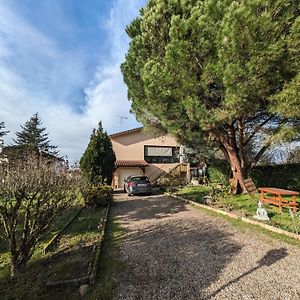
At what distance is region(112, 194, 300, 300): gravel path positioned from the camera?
12.9 feet

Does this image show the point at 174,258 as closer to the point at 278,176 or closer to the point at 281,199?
the point at 281,199

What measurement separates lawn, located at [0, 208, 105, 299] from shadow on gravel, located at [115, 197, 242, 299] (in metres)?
0.95

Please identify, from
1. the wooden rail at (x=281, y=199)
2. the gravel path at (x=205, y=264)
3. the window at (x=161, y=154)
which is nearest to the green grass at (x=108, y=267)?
the gravel path at (x=205, y=264)

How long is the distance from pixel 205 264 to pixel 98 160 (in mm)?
14446

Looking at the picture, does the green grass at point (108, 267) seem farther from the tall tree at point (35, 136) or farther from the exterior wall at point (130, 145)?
the tall tree at point (35, 136)

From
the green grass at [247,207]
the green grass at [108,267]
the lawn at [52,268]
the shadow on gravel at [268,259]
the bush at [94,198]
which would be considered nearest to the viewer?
the green grass at [108,267]

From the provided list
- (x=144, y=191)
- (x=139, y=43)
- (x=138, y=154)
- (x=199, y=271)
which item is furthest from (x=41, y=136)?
(x=199, y=271)

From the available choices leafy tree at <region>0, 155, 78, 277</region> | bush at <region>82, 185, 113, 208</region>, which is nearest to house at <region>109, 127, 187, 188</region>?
bush at <region>82, 185, 113, 208</region>

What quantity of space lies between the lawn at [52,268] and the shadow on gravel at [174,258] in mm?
946

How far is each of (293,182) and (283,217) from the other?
299 inches

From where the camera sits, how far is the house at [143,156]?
87.1 ft

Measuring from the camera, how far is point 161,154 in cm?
2922

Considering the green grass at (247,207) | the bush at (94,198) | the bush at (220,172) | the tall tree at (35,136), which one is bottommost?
the green grass at (247,207)

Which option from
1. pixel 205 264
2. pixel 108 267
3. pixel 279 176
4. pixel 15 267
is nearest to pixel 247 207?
pixel 205 264
